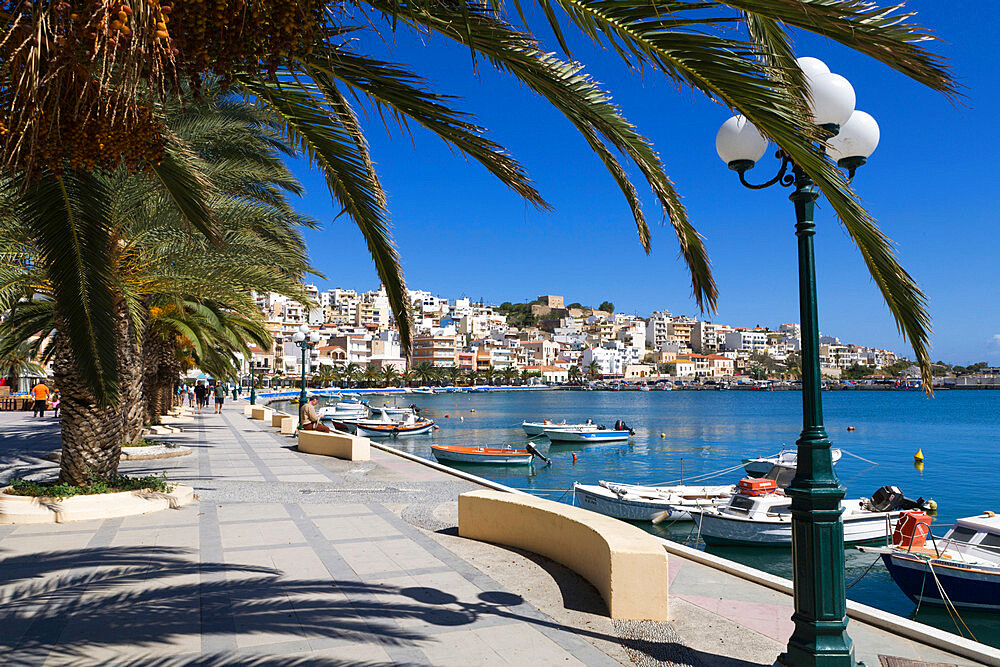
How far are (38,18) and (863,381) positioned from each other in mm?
203082

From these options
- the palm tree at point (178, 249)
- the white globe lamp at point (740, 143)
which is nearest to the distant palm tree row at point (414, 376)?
the palm tree at point (178, 249)

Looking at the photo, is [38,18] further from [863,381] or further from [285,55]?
[863,381]

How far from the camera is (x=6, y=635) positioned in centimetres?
503

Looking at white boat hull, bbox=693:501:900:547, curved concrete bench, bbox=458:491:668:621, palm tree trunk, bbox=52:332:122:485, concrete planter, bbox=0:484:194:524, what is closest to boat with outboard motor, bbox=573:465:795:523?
white boat hull, bbox=693:501:900:547

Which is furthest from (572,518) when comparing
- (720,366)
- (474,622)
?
(720,366)

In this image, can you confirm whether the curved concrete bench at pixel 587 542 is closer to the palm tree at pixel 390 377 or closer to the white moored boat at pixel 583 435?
the white moored boat at pixel 583 435

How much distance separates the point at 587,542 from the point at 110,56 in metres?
5.37

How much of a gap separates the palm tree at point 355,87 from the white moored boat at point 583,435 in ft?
128

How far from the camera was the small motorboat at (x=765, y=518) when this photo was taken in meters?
15.7

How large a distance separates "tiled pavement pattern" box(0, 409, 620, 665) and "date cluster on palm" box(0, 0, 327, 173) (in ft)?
10.8

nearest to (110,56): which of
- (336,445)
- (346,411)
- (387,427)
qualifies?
(336,445)

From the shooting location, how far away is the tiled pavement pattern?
4.84 meters

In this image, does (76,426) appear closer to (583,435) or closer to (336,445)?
(336,445)

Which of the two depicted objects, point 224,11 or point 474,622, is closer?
point 224,11
